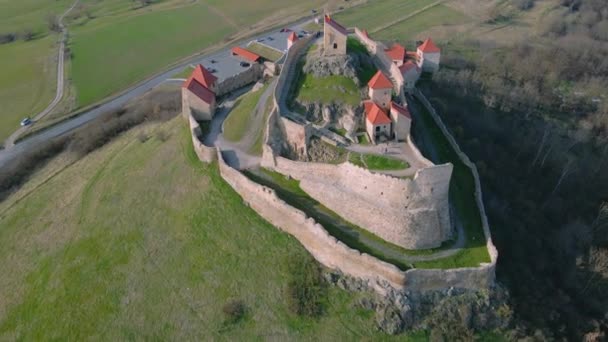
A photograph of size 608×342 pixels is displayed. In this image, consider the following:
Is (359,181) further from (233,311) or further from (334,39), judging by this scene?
(334,39)

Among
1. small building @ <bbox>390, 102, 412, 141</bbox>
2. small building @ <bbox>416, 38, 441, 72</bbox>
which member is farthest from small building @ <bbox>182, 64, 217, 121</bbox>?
small building @ <bbox>416, 38, 441, 72</bbox>

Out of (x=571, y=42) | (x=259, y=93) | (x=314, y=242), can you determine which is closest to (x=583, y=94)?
(x=571, y=42)

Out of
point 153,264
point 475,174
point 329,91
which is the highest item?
point 329,91

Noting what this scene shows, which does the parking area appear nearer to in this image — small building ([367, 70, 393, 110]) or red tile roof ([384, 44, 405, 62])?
red tile roof ([384, 44, 405, 62])

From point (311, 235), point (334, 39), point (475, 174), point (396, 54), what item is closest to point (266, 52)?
point (396, 54)

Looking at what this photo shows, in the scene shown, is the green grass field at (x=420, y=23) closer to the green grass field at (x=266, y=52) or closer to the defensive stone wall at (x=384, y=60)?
the green grass field at (x=266, y=52)

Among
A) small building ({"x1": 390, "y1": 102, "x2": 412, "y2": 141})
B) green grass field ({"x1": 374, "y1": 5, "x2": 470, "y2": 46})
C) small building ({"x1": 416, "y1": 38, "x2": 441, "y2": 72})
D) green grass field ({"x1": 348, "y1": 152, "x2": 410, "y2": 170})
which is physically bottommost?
green grass field ({"x1": 374, "y1": 5, "x2": 470, "y2": 46})

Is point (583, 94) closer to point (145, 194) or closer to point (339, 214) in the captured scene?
point (339, 214)
